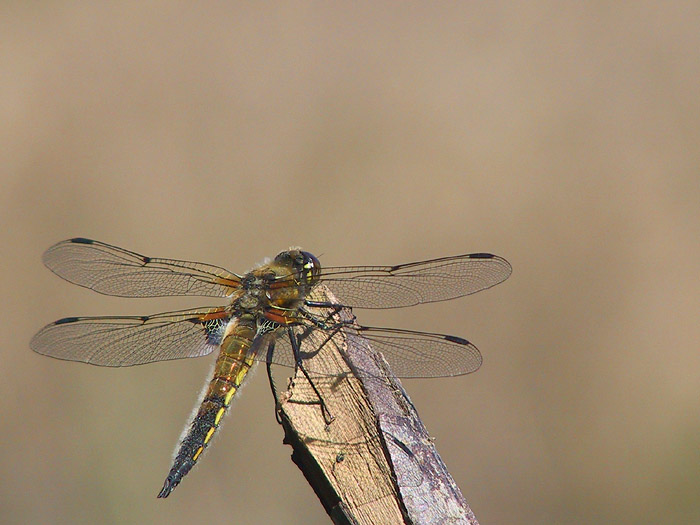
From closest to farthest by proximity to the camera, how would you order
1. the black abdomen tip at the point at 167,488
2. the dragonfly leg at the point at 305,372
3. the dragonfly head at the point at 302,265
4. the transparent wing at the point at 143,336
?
the dragonfly leg at the point at 305,372 → the black abdomen tip at the point at 167,488 → the transparent wing at the point at 143,336 → the dragonfly head at the point at 302,265

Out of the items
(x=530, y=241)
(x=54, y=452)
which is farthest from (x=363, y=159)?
(x=54, y=452)

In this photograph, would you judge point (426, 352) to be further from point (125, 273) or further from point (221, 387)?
point (125, 273)

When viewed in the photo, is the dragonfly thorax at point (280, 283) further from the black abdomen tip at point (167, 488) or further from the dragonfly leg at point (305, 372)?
the black abdomen tip at point (167, 488)

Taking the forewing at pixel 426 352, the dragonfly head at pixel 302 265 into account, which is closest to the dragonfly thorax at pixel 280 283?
the dragonfly head at pixel 302 265

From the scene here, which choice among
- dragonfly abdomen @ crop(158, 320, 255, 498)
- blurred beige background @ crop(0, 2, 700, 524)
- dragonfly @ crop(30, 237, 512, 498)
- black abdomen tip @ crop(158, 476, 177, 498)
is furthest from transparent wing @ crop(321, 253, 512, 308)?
blurred beige background @ crop(0, 2, 700, 524)

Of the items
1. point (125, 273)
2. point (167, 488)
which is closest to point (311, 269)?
point (125, 273)

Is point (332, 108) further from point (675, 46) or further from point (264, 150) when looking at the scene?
point (675, 46)

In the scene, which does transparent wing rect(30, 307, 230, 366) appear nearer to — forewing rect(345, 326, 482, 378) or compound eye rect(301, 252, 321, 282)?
compound eye rect(301, 252, 321, 282)
